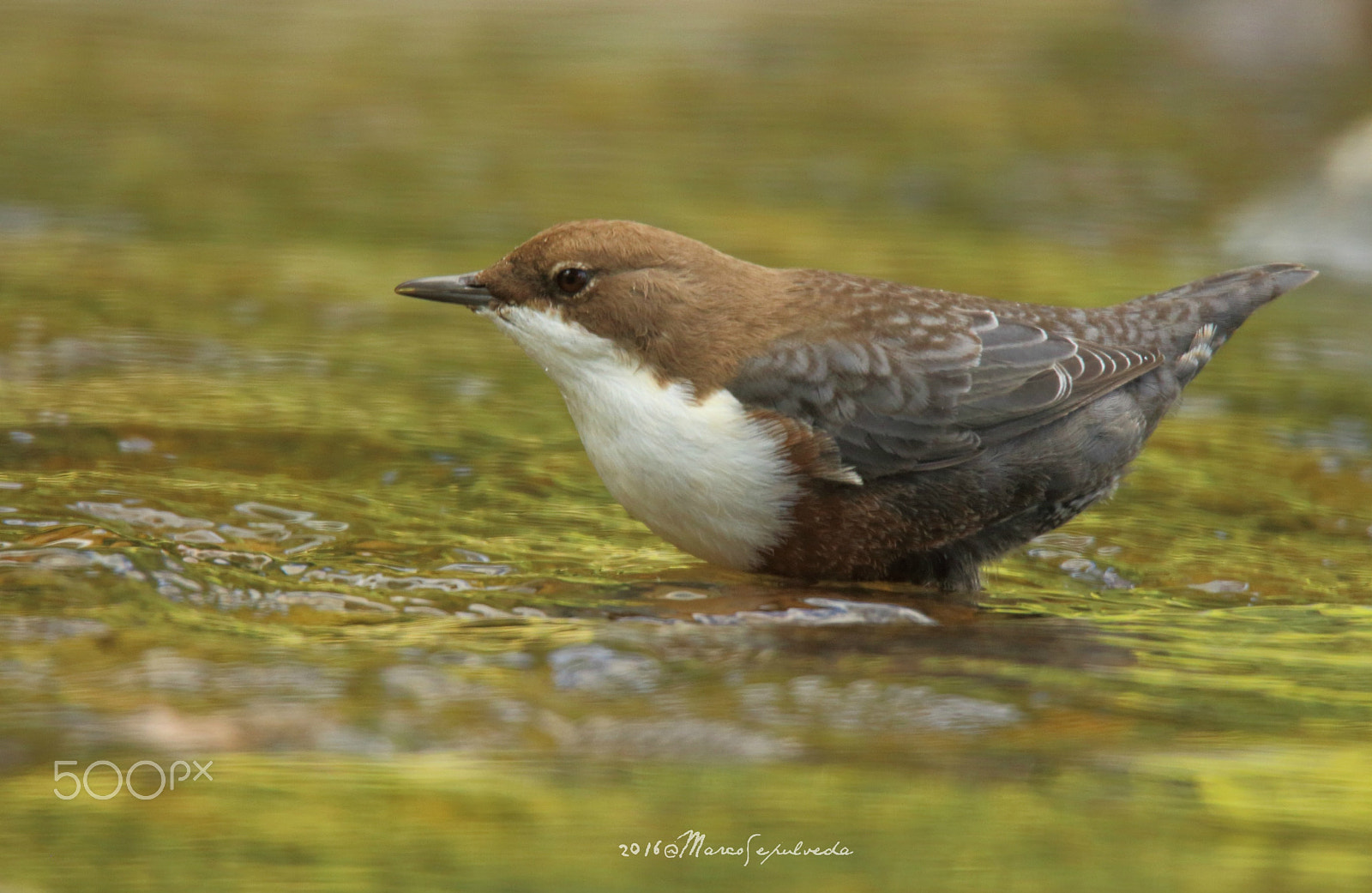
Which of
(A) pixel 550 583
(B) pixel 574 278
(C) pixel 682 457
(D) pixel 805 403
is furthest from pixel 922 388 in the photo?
(A) pixel 550 583

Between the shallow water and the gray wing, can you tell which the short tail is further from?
the shallow water

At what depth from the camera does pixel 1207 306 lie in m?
4.84

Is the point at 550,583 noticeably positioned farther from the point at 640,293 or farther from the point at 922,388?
the point at 922,388

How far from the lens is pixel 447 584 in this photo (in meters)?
4.14

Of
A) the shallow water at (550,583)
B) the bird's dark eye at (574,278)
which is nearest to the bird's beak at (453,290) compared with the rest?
the bird's dark eye at (574,278)

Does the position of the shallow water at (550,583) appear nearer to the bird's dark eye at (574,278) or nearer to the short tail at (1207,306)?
the short tail at (1207,306)

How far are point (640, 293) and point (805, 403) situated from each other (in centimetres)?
49

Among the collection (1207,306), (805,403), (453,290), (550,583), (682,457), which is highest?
(1207,306)

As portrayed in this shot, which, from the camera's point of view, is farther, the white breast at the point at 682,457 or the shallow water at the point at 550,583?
the white breast at the point at 682,457

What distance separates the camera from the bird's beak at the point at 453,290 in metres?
4.25

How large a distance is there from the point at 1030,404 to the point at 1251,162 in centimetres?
693

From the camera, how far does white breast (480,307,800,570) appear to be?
400 cm

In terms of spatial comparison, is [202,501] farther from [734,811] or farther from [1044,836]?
[1044,836]

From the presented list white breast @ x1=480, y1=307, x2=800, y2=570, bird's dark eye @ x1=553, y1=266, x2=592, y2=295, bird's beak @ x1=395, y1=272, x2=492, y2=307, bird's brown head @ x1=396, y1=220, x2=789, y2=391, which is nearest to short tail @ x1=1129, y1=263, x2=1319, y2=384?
bird's brown head @ x1=396, y1=220, x2=789, y2=391
